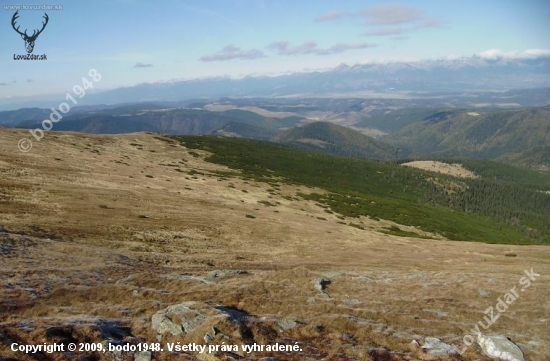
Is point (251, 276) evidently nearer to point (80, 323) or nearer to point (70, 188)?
point (80, 323)

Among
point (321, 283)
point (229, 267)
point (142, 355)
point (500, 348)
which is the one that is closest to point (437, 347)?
point (500, 348)

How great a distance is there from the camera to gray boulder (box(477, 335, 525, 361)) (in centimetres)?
2016

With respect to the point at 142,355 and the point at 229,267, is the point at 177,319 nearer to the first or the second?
the point at 142,355

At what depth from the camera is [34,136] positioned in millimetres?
97562

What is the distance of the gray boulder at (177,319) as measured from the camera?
65.6 feet

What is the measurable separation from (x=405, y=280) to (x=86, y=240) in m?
31.5

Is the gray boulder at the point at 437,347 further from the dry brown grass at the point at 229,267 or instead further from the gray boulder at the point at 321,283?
the gray boulder at the point at 321,283

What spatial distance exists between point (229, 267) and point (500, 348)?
21.5 metres

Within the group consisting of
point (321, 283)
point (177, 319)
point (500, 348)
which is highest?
point (177, 319)

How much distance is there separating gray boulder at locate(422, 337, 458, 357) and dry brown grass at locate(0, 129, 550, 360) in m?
0.86

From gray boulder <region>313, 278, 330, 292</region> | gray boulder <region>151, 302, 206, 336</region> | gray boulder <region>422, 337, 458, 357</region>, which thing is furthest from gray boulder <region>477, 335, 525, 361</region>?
gray boulder <region>151, 302, 206, 336</region>

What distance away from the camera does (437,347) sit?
2069 centimetres

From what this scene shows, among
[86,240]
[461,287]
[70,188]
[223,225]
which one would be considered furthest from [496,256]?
[70,188]

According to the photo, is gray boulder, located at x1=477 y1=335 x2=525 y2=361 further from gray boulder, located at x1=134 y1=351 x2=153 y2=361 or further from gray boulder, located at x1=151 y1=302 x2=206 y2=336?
gray boulder, located at x1=134 y1=351 x2=153 y2=361
